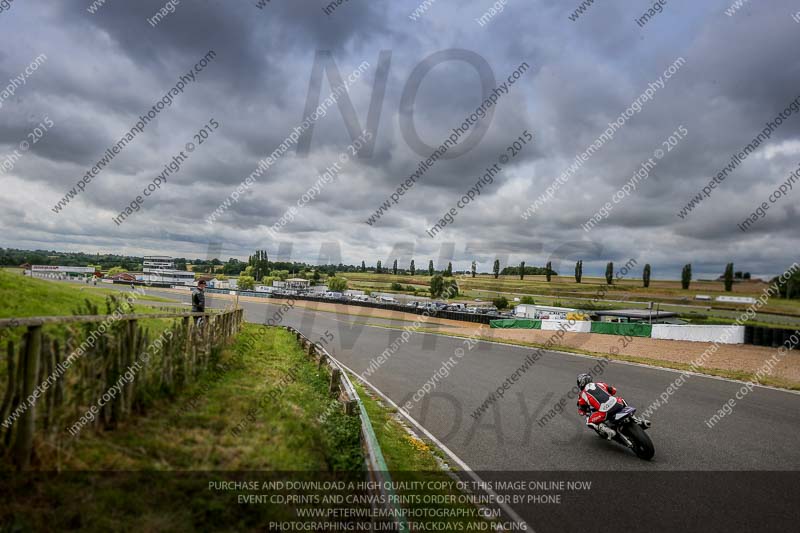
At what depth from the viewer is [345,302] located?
6231 cm

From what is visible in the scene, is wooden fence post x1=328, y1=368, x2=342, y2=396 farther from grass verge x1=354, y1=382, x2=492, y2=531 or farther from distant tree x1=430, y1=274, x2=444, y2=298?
distant tree x1=430, y1=274, x2=444, y2=298

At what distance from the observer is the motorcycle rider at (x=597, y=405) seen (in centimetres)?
824

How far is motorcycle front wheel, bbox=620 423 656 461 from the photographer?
7.57 metres

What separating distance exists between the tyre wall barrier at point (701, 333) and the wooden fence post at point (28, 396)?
101 ft

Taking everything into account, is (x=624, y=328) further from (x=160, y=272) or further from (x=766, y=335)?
(x=160, y=272)

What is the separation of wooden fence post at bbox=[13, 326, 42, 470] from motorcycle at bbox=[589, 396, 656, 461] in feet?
27.1

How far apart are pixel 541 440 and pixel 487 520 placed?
355 centimetres

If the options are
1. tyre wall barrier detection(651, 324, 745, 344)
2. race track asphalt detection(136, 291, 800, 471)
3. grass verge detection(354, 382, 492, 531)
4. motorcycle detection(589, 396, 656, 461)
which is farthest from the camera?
tyre wall barrier detection(651, 324, 745, 344)

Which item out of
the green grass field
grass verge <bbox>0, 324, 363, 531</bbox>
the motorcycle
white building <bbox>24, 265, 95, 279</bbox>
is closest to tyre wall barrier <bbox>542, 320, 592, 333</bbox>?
the motorcycle

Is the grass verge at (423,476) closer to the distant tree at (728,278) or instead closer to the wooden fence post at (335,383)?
the wooden fence post at (335,383)

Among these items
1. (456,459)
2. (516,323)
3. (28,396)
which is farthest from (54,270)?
(516,323)

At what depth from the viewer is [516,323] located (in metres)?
41.3

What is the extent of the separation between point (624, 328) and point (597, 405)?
88.4 feet

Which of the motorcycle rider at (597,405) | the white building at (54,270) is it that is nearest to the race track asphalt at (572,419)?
the motorcycle rider at (597,405)
